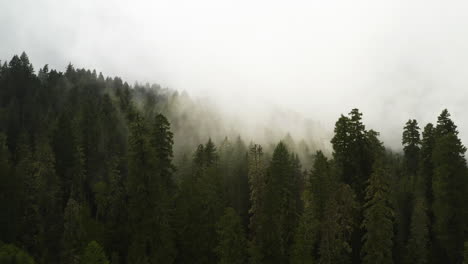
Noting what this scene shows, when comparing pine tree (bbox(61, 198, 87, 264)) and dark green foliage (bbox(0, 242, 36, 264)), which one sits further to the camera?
pine tree (bbox(61, 198, 87, 264))

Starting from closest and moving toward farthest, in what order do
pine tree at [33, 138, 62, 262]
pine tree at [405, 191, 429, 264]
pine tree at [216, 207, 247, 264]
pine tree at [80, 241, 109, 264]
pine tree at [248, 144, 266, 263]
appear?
pine tree at [80, 241, 109, 264] → pine tree at [216, 207, 247, 264] → pine tree at [248, 144, 266, 263] → pine tree at [33, 138, 62, 262] → pine tree at [405, 191, 429, 264]

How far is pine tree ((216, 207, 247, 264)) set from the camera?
138 feet

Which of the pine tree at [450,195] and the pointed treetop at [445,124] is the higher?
the pointed treetop at [445,124]

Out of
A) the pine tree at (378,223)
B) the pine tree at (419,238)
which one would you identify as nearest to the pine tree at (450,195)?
the pine tree at (419,238)

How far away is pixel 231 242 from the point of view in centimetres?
4228

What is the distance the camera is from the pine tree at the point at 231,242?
42.0 m

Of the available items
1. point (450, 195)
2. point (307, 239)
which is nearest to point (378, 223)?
point (307, 239)

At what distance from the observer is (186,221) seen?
4500 cm

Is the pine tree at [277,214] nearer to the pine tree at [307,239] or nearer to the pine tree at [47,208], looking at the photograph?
the pine tree at [307,239]

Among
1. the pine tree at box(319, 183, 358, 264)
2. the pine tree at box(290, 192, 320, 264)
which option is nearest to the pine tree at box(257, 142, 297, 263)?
the pine tree at box(290, 192, 320, 264)

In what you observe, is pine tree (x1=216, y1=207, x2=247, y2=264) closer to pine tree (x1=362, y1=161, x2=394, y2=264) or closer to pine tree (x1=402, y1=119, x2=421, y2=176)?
pine tree (x1=362, y1=161, x2=394, y2=264)

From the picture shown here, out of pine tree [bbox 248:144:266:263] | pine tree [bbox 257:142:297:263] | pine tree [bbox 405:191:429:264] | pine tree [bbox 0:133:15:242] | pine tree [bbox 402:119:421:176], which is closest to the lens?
pine tree [bbox 0:133:15:242]

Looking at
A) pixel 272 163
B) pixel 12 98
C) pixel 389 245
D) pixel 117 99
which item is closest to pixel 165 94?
pixel 117 99

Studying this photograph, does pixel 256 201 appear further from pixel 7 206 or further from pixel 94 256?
pixel 7 206
